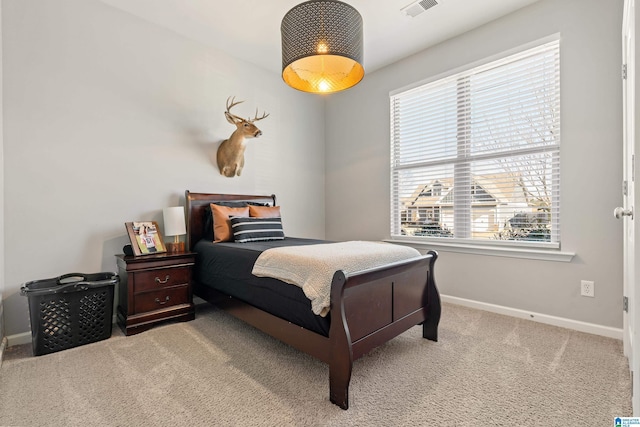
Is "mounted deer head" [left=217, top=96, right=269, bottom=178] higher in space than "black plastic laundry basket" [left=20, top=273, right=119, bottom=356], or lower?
higher

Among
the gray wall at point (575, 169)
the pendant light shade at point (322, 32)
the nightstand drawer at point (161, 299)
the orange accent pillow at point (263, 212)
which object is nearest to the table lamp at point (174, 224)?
the nightstand drawer at point (161, 299)

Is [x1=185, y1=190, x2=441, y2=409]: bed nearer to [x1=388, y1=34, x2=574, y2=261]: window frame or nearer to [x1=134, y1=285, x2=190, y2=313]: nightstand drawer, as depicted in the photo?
[x1=134, y1=285, x2=190, y2=313]: nightstand drawer

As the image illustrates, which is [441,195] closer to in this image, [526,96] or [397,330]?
[526,96]

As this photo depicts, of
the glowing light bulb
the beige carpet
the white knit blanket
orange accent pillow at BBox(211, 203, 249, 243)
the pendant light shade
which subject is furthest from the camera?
orange accent pillow at BBox(211, 203, 249, 243)

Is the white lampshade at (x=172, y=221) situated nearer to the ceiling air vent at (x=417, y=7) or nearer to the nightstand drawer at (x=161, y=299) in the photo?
the nightstand drawer at (x=161, y=299)

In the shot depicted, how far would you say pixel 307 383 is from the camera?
173cm

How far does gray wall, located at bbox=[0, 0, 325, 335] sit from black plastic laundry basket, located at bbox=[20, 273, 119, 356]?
0.35m

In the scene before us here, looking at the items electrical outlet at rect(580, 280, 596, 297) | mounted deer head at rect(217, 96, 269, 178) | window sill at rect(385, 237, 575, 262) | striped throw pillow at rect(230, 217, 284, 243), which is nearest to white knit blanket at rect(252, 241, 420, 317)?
striped throw pillow at rect(230, 217, 284, 243)

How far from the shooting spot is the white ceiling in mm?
2646

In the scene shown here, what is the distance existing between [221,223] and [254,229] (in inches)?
12.9

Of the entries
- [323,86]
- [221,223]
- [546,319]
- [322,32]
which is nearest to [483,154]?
[546,319]

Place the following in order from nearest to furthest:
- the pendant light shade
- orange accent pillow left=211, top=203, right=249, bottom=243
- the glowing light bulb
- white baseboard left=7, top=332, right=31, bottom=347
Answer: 1. the pendant light shade
2. white baseboard left=7, top=332, right=31, bottom=347
3. the glowing light bulb
4. orange accent pillow left=211, top=203, right=249, bottom=243

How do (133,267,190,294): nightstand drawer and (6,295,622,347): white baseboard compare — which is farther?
(133,267,190,294): nightstand drawer

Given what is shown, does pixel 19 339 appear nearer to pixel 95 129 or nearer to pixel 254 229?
pixel 95 129
